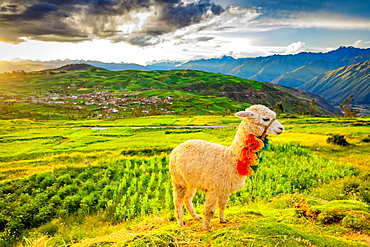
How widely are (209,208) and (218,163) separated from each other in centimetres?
131

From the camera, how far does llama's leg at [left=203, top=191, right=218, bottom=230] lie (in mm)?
5652

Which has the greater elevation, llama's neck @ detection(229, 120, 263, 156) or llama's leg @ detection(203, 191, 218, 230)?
llama's neck @ detection(229, 120, 263, 156)

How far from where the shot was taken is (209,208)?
5.73 metres

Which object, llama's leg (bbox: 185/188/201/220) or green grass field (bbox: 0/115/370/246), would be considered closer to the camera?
green grass field (bbox: 0/115/370/246)

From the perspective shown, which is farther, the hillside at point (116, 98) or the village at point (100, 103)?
the village at point (100, 103)

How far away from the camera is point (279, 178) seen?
497 inches

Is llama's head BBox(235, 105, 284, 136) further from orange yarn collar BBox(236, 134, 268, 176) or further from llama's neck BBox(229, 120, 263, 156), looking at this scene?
orange yarn collar BBox(236, 134, 268, 176)

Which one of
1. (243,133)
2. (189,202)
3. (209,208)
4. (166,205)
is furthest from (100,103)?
(243,133)

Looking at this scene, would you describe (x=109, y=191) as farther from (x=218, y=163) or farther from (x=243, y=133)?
(x=243, y=133)

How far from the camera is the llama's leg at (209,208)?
18.5 feet

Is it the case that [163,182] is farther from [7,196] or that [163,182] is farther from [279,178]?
[7,196]

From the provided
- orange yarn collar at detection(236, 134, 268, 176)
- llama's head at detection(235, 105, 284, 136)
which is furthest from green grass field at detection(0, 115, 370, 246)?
llama's head at detection(235, 105, 284, 136)

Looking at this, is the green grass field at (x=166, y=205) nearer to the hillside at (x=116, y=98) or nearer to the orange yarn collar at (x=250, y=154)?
the orange yarn collar at (x=250, y=154)

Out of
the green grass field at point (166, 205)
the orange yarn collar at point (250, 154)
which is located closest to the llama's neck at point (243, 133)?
the orange yarn collar at point (250, 154)
